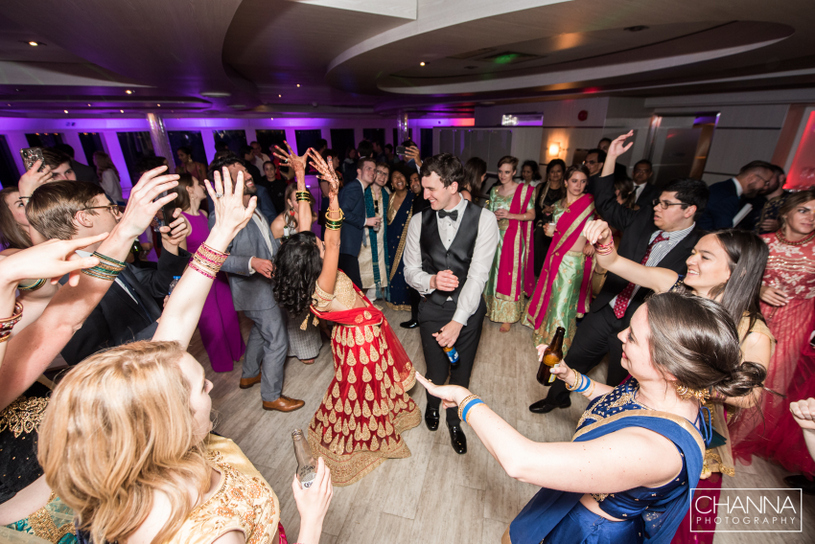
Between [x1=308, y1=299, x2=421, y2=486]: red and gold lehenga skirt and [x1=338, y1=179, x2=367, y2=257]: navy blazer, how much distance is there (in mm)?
1573

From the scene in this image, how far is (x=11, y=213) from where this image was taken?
177cm

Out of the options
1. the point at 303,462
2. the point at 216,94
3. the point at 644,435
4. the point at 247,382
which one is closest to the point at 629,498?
the point at 644,435

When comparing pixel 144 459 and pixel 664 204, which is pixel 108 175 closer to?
pixel 144 459

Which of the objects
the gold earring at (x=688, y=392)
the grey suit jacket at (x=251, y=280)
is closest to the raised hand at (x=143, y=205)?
the grey suit jacket at (x=251, y=280)

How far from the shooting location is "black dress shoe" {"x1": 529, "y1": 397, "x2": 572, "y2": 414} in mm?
2297

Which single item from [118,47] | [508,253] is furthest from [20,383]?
[118,47]

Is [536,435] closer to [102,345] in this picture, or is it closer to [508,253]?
[508,253]

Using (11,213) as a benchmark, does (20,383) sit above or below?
below

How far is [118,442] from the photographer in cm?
60

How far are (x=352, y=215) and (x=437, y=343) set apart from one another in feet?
5.88

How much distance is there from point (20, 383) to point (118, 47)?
353 centimetres

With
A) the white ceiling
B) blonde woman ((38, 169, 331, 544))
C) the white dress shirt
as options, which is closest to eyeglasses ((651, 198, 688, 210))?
the white dress shirt

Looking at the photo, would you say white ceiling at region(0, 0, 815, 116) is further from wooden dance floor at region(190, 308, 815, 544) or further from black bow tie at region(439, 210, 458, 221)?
wooden dance floor at region(190, 308, 815, 544)

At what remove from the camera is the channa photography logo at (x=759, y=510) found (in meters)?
1.66
